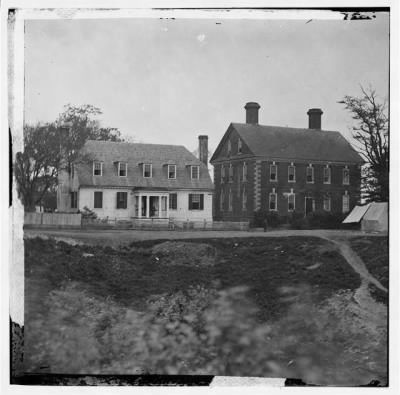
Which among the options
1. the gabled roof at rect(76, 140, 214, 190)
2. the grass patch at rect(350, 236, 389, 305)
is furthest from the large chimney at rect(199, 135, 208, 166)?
the grass patch at rect(350, 236, 389, 305)

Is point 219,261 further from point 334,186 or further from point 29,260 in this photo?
point 29,260

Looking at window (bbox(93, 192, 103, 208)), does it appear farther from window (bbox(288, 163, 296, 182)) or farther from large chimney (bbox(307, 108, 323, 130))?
large chimney (bbox(307, 108, 323, 130))

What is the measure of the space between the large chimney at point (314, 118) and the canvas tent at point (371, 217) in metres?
1.55

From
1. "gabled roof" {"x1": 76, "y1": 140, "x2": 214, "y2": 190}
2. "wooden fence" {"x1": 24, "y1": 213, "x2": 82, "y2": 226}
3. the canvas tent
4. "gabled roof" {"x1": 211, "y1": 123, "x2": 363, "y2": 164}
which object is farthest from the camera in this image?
"gabled roof" {"x1": 76, "y1": 140, "x2": 214, "y2": 190}

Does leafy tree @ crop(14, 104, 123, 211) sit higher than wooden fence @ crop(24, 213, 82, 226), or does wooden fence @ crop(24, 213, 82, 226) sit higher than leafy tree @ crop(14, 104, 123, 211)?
leafy tree @ crop(14, 104, 123, 211)

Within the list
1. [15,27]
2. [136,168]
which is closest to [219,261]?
[136,168]

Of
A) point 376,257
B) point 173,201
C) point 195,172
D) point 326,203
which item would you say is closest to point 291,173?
point 326,203

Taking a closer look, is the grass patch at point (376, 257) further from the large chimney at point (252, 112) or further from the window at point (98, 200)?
the window at point (98, 200)

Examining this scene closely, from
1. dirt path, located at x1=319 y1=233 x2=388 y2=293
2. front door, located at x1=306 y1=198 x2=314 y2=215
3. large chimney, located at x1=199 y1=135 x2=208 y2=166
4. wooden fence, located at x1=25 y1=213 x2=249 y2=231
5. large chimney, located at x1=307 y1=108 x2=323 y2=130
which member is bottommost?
dirt path, located at x1=319 y1=233 x2=388 y2=293

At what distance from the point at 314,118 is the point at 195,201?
247cm

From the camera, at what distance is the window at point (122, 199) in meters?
11.9

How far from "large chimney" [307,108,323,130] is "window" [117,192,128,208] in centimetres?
336

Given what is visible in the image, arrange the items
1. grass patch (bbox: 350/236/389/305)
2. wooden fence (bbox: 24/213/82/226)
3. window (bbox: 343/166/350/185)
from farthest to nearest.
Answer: window (bbox: 343/166/350/185)
wooden fence (bbox: 24/213/82/226)
grass patch (bbox: 350/236/389/305)

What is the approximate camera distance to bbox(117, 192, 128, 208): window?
11852 mm
